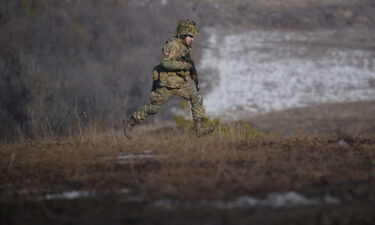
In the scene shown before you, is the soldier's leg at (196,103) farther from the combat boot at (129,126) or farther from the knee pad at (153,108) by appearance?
the combat boot at (129,126)

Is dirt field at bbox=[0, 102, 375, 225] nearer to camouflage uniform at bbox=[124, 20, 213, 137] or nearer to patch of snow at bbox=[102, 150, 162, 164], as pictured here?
patch of snow at bbox=[102, 150, 162, 164]

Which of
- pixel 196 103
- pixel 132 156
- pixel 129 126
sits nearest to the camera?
pixel 132 156

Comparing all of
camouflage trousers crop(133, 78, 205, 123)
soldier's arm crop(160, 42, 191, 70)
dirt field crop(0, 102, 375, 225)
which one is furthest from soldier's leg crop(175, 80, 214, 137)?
dirt field crop(0, 102, 375, 225)

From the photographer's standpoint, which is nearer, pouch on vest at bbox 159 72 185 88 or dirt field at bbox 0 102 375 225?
dirt field at bbox 0 102 375 225

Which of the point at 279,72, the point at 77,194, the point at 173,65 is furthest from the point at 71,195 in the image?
the point at 279,72

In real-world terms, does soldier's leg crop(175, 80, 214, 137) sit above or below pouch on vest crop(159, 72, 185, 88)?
below

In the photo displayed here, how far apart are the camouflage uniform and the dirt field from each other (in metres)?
0.67

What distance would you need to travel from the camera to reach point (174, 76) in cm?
809

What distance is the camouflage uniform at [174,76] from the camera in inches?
314

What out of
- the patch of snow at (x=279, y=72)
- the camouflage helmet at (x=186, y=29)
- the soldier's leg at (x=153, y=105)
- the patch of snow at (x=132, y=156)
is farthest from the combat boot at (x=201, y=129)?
the patch of snow at (x=279, y=72)

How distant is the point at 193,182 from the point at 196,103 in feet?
11.5

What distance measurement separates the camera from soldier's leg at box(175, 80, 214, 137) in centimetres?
820

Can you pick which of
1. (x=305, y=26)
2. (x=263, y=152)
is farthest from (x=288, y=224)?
(x=305, y=26)

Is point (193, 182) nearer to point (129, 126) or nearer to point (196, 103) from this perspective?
point (196, 103)
